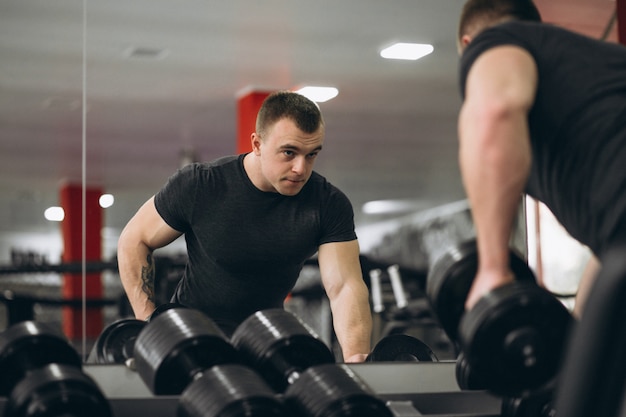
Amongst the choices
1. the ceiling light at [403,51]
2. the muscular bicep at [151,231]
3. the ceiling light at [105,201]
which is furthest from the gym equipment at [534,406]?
the ceiling light at [403,51]

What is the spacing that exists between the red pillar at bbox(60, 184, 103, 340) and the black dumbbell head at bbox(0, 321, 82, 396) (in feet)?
5.12

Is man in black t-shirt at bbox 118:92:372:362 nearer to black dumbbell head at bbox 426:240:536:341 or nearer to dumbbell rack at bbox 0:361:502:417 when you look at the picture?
dumbbell rack at bbox 0:361:502:417

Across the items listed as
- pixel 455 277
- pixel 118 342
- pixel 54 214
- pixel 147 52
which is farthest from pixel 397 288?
pixel 455 277

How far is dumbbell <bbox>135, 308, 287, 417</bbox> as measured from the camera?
150 cm

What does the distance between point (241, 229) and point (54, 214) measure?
187 centimetres

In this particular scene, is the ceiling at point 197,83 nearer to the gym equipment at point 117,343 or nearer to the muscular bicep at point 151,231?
the muscular bicep at point 151,231

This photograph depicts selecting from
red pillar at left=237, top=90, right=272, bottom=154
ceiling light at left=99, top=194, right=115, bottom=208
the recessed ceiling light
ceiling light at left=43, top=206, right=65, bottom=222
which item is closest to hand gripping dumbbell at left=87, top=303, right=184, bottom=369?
ceiling light at left=99, top=194, right=115, bottom=208

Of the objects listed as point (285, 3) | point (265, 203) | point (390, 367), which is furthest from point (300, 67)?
point (390, 367)

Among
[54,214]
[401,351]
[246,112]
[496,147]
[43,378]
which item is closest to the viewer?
[496,147]

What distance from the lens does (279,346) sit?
69.5 inches

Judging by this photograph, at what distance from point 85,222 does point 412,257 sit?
18.4 feet

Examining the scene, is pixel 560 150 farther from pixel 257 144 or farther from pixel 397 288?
pixel 397 288

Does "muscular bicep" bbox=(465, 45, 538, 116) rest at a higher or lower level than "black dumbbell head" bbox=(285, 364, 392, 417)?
higher

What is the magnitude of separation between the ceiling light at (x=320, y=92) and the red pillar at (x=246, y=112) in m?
0.24
